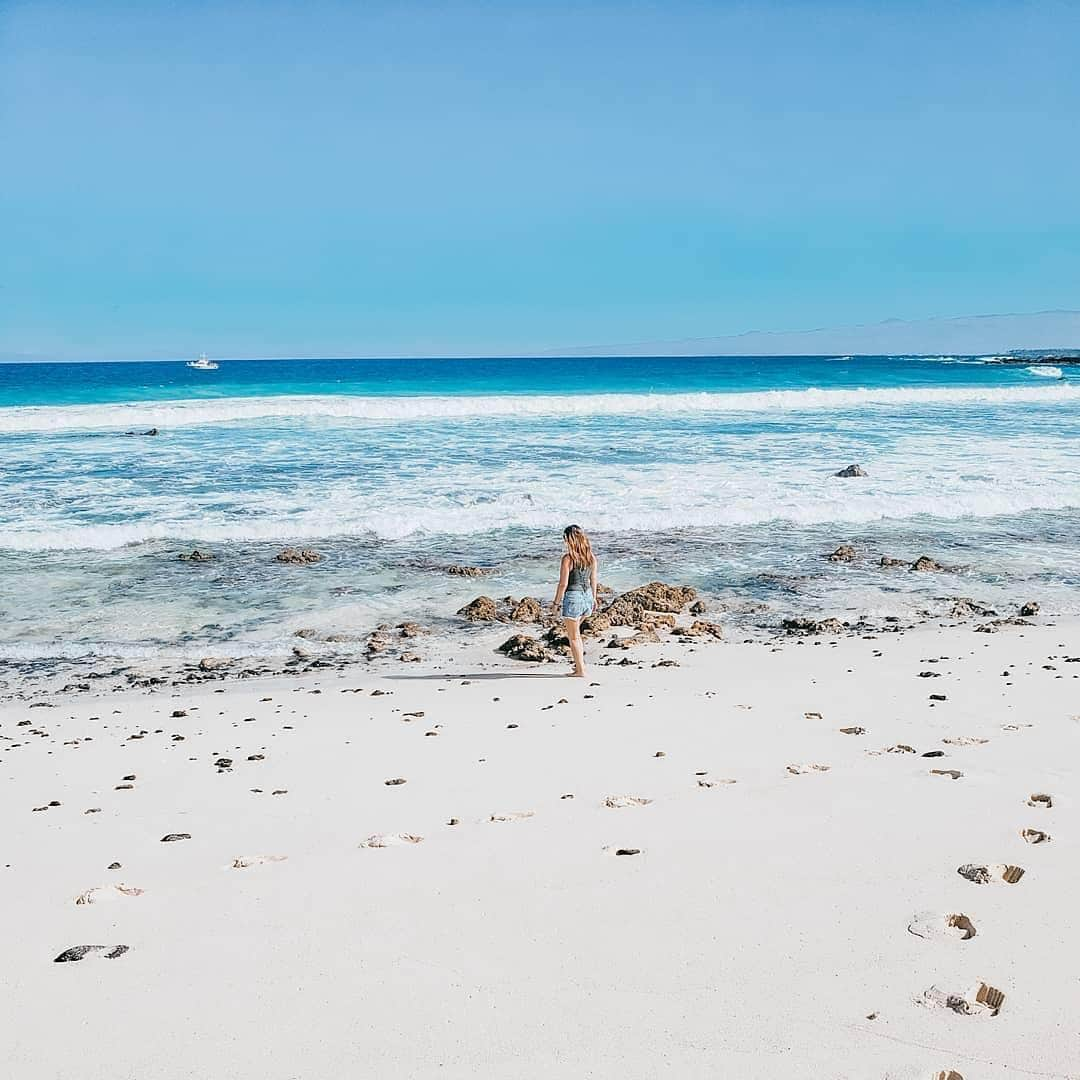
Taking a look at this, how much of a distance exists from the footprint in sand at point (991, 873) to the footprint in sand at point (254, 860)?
2778 millimetres

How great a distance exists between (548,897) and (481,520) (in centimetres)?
1137

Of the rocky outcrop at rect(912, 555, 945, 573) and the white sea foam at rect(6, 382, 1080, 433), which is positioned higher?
the white sea foam at rect(6, 382, 1080, 433)

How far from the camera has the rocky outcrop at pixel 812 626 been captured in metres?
9.16

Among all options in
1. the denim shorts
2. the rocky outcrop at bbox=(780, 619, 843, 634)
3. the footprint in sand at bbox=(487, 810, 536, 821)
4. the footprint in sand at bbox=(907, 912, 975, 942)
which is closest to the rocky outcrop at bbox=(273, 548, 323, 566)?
the denim shorts

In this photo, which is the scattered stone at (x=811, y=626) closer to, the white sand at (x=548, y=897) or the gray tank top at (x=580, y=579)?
the gray tank top at (x=580, y=579)

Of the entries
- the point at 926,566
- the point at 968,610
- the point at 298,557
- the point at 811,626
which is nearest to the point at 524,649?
the point at 811,626

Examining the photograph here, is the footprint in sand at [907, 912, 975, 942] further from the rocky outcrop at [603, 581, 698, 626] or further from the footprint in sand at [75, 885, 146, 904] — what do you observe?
the rocky outcrop at [603, 581, 698, 626]

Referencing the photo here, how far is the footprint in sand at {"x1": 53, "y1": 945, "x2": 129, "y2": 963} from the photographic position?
3445mm

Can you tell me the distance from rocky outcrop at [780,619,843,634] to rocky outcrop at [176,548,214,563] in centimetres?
723

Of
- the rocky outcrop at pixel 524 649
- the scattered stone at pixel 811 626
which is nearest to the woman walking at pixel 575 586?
the rocky outcrop at pixel 524 649

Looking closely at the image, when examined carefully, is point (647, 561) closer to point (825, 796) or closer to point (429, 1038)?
point (825, 796)

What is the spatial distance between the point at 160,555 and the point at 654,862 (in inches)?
406

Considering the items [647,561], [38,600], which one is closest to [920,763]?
[647,561]

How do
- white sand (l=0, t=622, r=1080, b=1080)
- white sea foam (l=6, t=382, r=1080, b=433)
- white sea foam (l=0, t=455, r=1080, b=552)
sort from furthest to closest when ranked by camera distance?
white sea foam (l=6, t=382, r=1080, b=433) → white sea foam (l=0, t=455, r=1080, b=552) → white sand (l=0, t=622, r=1080, b=1080)
